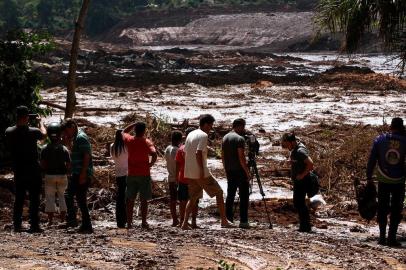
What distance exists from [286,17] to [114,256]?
84.2 meters

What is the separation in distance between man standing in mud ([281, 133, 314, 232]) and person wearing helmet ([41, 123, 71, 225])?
2788 mm

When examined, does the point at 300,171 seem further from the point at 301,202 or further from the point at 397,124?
the point at 397,124

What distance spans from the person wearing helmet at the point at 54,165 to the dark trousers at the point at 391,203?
3.85m

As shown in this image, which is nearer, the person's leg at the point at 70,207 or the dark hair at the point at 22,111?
the dark hair at the point at 22,111

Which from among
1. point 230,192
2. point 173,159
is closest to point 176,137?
point 173,159

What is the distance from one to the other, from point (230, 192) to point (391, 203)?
2.14 meters

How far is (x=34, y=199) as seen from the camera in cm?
988

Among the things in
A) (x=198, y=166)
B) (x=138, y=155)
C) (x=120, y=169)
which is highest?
(x=138, y=155)

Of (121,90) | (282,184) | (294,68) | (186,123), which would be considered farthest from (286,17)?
(282,184)

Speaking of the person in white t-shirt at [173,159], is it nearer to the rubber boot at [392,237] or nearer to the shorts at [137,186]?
the shorts at [137,186]

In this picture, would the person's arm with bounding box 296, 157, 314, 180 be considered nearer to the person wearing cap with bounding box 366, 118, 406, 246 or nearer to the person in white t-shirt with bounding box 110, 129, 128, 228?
the person wearing cap with bounding box 366, 118, 406, 246

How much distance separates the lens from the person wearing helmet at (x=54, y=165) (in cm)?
1007

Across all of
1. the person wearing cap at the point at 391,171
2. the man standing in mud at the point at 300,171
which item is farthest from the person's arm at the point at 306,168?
the person wearing cap at the point at 391,171

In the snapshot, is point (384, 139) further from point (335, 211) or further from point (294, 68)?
point (294, 68)
